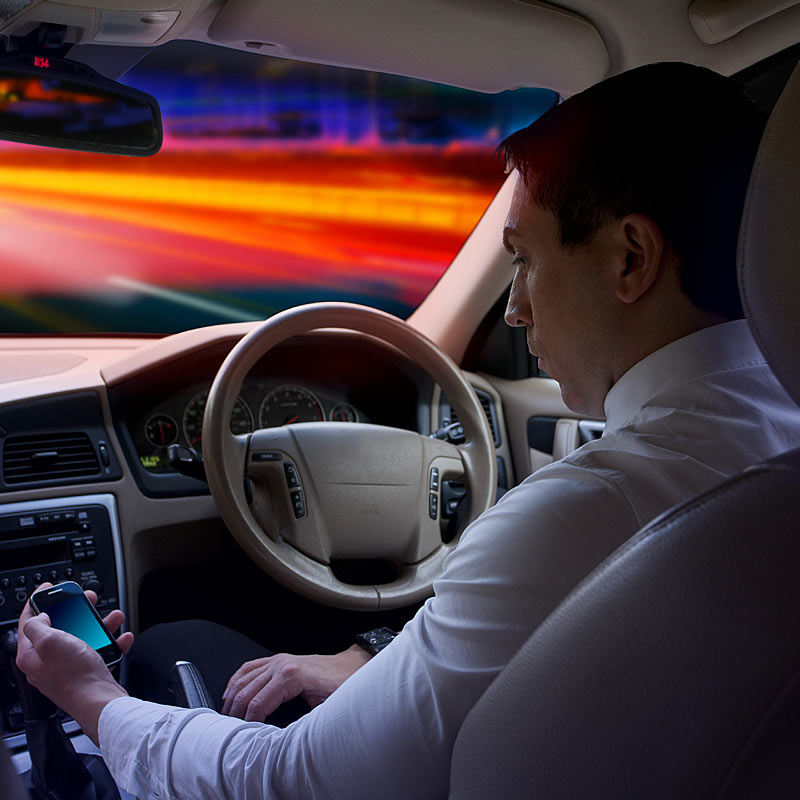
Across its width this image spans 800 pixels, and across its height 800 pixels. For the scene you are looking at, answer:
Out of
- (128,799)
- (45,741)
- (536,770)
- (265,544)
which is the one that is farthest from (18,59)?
(536,770)

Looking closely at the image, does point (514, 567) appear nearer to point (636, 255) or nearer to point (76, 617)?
point (636, 255)

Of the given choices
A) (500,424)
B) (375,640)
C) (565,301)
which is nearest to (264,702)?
(375,640)

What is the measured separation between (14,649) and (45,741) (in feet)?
0.71

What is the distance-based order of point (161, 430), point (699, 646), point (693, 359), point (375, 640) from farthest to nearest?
point (161, 430)
point (375, 640)
point (693, 359)
point (699, 646)

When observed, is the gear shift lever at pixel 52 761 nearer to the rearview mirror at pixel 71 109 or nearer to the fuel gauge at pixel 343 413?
the rearview mirror at pixel 71 109

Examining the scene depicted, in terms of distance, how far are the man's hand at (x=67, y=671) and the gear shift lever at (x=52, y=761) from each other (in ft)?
0.72

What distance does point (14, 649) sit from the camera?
1.70 metres

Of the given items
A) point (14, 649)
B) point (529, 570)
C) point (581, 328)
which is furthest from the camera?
point (14, 649)

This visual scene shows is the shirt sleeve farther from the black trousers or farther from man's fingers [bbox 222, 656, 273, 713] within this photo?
the black trousers

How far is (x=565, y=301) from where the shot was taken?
1.11 metres

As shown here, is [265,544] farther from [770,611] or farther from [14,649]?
[770,611]

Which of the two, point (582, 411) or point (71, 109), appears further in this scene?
point (71, 109)

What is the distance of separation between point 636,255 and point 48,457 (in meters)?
1.50

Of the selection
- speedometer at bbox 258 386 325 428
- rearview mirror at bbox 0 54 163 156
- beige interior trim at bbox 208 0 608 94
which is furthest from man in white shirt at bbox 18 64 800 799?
speedometer at bbox 258 386 325 428
